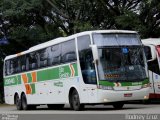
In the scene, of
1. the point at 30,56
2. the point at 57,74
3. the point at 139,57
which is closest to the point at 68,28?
the point at 30,56

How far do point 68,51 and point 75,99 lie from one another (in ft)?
7.33

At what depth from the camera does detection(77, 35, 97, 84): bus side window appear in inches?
843

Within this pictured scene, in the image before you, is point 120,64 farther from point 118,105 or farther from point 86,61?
point 118,105

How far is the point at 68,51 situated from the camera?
23.3 m

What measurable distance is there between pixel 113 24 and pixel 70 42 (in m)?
16.7

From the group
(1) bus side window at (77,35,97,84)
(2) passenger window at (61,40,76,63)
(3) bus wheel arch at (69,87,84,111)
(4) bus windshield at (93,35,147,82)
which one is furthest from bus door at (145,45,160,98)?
(1) bus side window at (77,35,97,84)

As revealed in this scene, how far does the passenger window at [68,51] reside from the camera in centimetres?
2284

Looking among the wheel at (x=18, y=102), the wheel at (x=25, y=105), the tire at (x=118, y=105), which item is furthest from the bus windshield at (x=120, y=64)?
the wheel at (x=18, y=102)

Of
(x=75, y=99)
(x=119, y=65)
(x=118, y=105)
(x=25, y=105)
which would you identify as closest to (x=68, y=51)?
(x=75, y=99)

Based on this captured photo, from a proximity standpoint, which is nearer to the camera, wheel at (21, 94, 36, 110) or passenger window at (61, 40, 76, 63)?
passenger window at (61, 40, 76, 63)

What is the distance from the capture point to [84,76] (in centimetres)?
2189

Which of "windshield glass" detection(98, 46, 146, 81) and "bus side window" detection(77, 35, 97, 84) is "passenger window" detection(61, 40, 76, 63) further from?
"windshield glass" detection(98, 46, 146, 81)

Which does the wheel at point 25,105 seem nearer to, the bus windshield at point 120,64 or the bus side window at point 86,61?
the bus side window at point 86,61

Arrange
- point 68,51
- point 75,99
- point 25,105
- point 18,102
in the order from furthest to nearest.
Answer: point 18,102
point 25,105
point 68,51
point 75,99
